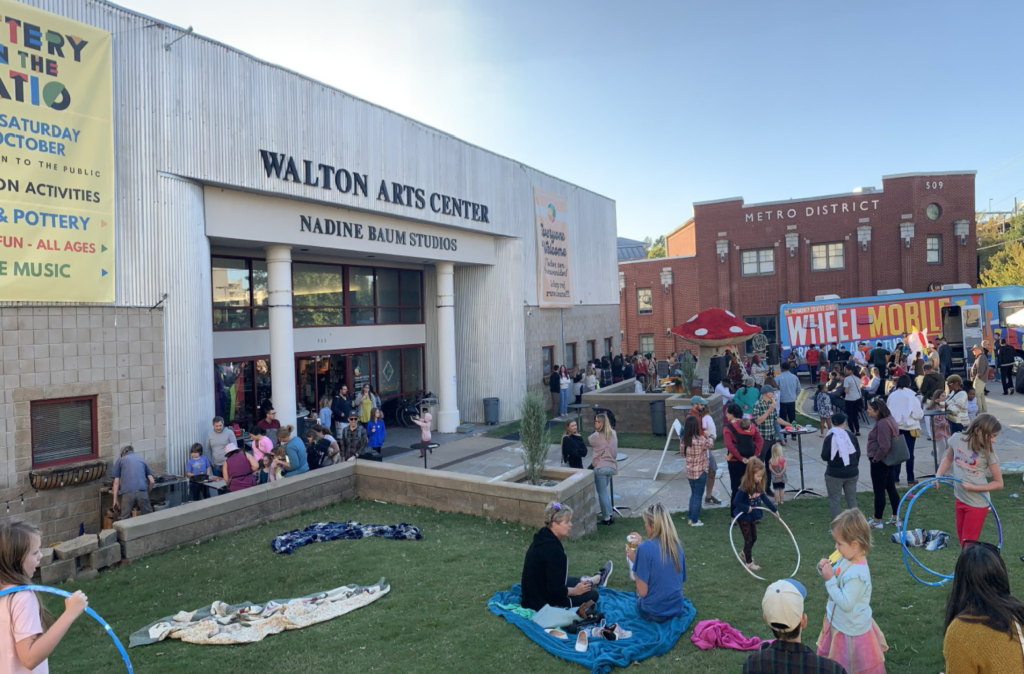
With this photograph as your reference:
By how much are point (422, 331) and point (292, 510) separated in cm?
1273

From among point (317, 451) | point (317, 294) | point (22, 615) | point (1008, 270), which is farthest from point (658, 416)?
point (1008, 270)

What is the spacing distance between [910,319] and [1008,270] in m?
20.3

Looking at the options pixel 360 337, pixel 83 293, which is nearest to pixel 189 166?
pixel 83 293

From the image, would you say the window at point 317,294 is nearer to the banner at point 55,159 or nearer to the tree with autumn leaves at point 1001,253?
the banner at point 55,159

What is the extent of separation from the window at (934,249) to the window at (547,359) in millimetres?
23864

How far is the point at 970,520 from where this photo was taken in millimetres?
6965

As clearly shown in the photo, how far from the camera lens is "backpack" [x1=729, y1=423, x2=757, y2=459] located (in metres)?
10.0

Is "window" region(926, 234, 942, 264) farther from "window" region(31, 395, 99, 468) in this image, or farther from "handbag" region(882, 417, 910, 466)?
"window" region(31, 395, 99, 468)

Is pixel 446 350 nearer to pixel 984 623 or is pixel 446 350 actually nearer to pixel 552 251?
pixel 552 251

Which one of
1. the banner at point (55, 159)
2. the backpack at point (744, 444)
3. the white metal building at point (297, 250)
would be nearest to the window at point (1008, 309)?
the white metal building at point (297, 250)

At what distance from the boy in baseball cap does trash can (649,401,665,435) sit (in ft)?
50.6

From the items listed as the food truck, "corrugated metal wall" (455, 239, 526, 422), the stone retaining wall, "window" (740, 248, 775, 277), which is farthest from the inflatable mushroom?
"window" (740, 248, 775, 277)

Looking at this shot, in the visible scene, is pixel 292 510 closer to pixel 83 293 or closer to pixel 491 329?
pixel 83 293

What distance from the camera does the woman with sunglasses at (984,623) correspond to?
3.36m
